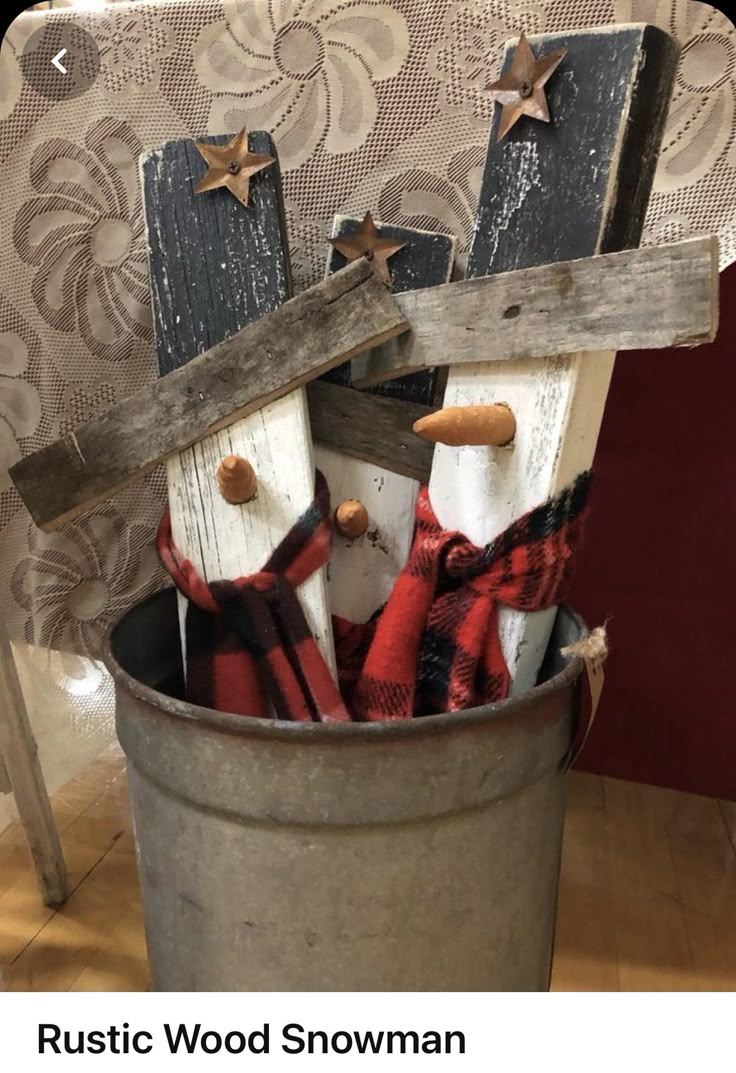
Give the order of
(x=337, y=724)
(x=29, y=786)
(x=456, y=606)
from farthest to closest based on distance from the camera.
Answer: (x=29, y=786) < (x=456, y=606) < (x=337, y=724)

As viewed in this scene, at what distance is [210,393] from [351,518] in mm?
159

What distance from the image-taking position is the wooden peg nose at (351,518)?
80 centimetres

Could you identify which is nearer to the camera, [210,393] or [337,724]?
[337,724]

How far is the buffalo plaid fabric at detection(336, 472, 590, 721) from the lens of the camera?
2.29 feet

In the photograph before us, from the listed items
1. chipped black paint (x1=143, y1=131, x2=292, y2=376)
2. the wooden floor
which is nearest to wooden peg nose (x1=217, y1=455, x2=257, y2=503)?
chipped black paint (x1=143, y1=131, x2=292, y2=376)

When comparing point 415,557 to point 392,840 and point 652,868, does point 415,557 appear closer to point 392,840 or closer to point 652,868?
point 392,840

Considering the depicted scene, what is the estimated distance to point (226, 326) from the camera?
0.78m

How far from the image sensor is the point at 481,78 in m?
0.75

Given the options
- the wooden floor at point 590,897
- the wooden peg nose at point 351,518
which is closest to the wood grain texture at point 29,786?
the wooden floor at point 590,897

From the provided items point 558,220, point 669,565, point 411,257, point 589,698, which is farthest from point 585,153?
point 669,565

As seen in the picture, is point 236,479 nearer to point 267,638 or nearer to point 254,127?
point 267,638

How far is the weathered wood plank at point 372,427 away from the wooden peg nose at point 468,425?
5.2 inches

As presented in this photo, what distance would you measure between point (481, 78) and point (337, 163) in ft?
0.45

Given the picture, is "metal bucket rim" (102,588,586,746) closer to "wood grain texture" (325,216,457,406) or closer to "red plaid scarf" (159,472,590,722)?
"red plaid scarf" (159,472,590,722)
